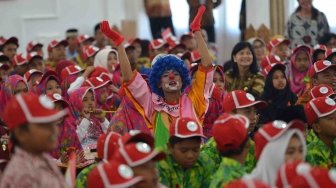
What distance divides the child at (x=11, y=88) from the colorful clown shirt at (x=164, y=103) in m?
2.17

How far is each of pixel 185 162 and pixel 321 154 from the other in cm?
111

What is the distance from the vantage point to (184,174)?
A: 19.0 feet

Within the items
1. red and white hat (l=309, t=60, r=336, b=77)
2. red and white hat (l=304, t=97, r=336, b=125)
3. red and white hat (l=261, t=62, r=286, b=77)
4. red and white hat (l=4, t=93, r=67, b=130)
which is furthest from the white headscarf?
red and white hat (l=4, t=93, r=67, b=130)

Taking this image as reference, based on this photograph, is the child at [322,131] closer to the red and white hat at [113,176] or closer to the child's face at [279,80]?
the red and white hat at [113,176]

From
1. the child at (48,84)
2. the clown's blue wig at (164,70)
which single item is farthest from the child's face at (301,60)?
the clown's blue wig at (164,70)

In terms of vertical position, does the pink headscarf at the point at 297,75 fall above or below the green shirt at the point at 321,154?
below

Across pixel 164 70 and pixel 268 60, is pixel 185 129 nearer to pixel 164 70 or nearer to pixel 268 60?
pixel 164 70

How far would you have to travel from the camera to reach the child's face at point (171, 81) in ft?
22.5

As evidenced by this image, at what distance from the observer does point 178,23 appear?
14.9m

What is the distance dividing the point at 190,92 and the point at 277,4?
22.6 ft

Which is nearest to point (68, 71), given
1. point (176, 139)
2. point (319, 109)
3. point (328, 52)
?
point (328, 52)

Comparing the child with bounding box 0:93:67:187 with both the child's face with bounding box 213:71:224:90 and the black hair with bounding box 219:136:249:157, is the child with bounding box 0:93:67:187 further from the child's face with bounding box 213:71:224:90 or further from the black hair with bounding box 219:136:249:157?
the child's face with bounding box 213:71:224:90

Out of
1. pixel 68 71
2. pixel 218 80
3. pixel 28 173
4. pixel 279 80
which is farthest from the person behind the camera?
pixel 68 71

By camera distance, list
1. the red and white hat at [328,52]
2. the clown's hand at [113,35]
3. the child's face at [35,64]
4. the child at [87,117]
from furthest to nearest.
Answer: the child's face at [35,64], the red and white hat at [328,52], the child at [87,117], the clown's hand at [113,35]
